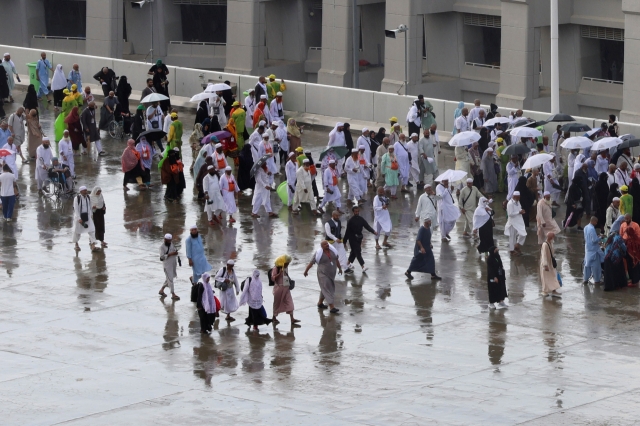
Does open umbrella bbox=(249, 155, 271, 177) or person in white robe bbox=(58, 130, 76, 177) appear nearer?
open umbrella bbox=(249, 155, 271, 177)

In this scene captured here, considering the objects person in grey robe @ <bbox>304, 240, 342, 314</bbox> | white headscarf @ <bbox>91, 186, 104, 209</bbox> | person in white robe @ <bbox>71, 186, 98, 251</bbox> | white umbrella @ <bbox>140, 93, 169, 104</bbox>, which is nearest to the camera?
person in grey robe @ <bbox>304, 240, 342, 314</bbox>

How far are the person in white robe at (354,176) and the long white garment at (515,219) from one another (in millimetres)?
4393

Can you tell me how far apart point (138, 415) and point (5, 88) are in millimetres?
23642

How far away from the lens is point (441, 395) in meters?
19.5

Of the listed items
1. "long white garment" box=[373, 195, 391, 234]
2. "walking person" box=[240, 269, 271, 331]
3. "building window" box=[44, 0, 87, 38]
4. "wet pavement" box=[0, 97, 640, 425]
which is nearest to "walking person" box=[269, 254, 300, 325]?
"walking person" box=[240, 269, 271, 331]

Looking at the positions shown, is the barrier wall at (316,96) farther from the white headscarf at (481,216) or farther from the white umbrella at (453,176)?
the white headscarf at (481,216)

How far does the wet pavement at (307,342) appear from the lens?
1919 centimetres

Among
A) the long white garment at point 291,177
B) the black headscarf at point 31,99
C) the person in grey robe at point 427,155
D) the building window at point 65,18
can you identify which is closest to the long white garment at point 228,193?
the long white garment at point 291,177

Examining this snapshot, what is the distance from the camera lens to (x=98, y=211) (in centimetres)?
2720

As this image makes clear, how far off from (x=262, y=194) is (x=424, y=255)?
17.8 feet

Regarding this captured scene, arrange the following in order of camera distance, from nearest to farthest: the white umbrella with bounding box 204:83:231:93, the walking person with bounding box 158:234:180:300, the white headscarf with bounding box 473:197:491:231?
the walking person with bounding box 158:234:180:300 → the white headscarf with bounding box 473:197:491:231 → the white umbrella with bounding box 204:83:231:93

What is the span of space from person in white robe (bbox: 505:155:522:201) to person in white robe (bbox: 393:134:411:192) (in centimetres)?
239

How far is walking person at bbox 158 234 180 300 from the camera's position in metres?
24.1

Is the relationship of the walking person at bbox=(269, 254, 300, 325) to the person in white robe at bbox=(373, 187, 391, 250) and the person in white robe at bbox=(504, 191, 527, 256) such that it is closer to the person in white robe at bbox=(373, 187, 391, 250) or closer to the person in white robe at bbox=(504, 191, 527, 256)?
the person in white robe at bbox=(373, 187, 391, 250)
